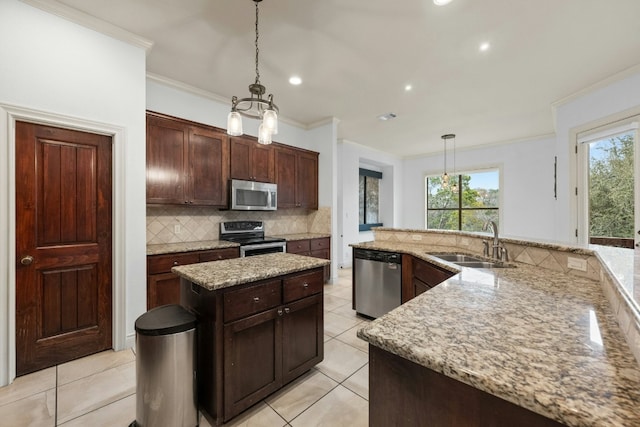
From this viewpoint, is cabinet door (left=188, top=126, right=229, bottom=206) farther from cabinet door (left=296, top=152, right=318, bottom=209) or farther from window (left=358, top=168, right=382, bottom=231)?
window (left=358, top=168, right=382, bottom=231)

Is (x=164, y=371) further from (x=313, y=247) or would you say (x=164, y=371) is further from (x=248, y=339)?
(x=313, y=247)

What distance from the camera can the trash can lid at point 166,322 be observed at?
1.41 meters

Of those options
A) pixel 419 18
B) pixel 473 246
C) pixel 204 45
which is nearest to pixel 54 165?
pixel 204 45

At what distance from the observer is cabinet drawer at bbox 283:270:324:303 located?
1.83 meters

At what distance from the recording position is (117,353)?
2332 mm

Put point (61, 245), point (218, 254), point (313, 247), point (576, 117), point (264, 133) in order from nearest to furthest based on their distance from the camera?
point (264, 133) → point (61, 245) → point (218, 254) → point (576, 117) → point (313, 247)

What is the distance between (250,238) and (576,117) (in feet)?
16.2

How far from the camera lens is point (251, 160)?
12.7 feet

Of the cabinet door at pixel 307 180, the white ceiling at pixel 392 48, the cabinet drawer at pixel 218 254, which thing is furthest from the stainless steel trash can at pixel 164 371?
the cabinet door at pixel 307 180

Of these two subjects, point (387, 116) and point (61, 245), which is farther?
point (387, 116)

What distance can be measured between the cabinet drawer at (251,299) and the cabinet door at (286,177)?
2.61 m

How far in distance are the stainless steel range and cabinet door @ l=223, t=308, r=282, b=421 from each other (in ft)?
5.70

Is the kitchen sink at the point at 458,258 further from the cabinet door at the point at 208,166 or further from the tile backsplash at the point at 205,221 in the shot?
Result: the cabinet door at the point at 208,166

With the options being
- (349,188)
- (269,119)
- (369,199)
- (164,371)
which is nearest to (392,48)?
(269,119)
